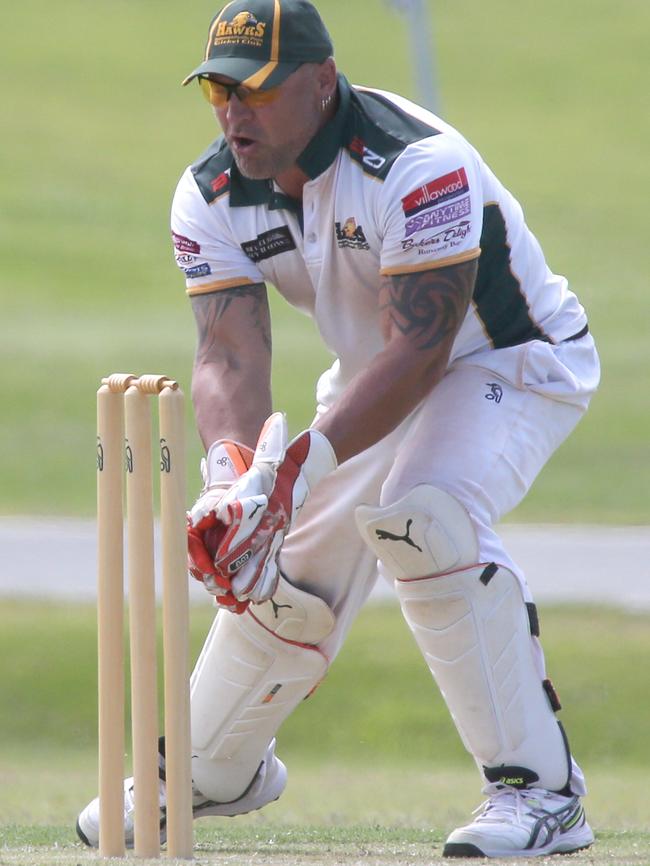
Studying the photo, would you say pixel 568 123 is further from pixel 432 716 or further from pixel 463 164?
pixel 463 164

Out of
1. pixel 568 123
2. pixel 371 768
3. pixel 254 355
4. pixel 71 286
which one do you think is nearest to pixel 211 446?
pixel 254 355

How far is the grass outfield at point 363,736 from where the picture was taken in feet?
14.1

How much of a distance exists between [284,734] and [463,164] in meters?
2.91

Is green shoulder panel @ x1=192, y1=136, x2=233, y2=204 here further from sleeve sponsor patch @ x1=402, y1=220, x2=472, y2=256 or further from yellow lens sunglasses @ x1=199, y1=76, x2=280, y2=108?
sleeve sponsor patch @ x1=402, y1=220, x2=472, y2=256

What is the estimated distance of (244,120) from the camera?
3451mm

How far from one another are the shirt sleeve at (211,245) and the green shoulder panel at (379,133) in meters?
0.34

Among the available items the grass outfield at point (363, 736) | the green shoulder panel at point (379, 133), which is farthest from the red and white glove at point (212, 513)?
the grass outfield at point (363, 736)

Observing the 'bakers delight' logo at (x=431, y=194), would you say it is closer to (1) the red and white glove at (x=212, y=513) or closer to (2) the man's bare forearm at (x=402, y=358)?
(2) the man's bare forearm at (x=402, y=358)

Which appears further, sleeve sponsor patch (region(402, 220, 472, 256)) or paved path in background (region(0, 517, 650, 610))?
paved path in background (region(0, 517, 650, 610))

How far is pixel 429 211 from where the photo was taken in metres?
3.39

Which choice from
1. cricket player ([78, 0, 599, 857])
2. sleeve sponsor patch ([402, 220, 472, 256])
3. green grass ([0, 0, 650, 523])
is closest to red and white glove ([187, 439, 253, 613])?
cricket player ([78, 0, 599, 857])

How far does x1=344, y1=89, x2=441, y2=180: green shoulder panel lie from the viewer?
3.48 metres

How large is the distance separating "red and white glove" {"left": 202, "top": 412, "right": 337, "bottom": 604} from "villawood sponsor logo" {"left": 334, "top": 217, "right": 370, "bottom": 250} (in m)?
0.49

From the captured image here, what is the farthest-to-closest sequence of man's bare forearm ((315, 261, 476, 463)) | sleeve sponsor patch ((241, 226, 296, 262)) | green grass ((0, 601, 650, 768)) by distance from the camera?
green grass ((0, 601, 650, 768))
sleeve sponsor patch ((241, 226, 296, 262))
man's bare forearm ((315, 261, 476, 463))
